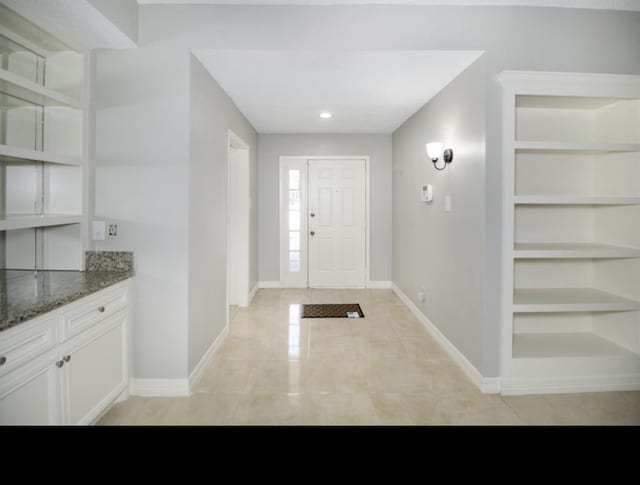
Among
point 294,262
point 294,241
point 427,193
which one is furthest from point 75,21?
point 294,262

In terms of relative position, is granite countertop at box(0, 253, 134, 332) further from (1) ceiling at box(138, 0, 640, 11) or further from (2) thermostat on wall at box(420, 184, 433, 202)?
(2) thermostat on wall at box(420, 184, 433, 202)

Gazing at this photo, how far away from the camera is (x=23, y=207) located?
249 cm

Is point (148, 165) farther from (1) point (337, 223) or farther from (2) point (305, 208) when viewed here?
(1) point (337, 223)

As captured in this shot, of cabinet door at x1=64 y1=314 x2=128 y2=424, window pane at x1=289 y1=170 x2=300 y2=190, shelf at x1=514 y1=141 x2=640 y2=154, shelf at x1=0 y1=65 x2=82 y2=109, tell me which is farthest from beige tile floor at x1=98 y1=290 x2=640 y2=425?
window pane at x1=289 y1=170 x2=300 y2=190

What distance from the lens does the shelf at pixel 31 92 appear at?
6.71 feet

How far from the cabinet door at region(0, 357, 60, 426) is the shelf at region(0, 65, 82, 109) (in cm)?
142

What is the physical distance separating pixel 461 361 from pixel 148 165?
2.74 meters

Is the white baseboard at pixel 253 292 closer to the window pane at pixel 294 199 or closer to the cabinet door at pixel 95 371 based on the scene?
the window pane at pixel 294 199

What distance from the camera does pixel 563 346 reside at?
2.97 metres

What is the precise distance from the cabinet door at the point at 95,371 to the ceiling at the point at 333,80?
1.94 m

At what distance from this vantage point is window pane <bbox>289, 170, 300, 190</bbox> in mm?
6133
